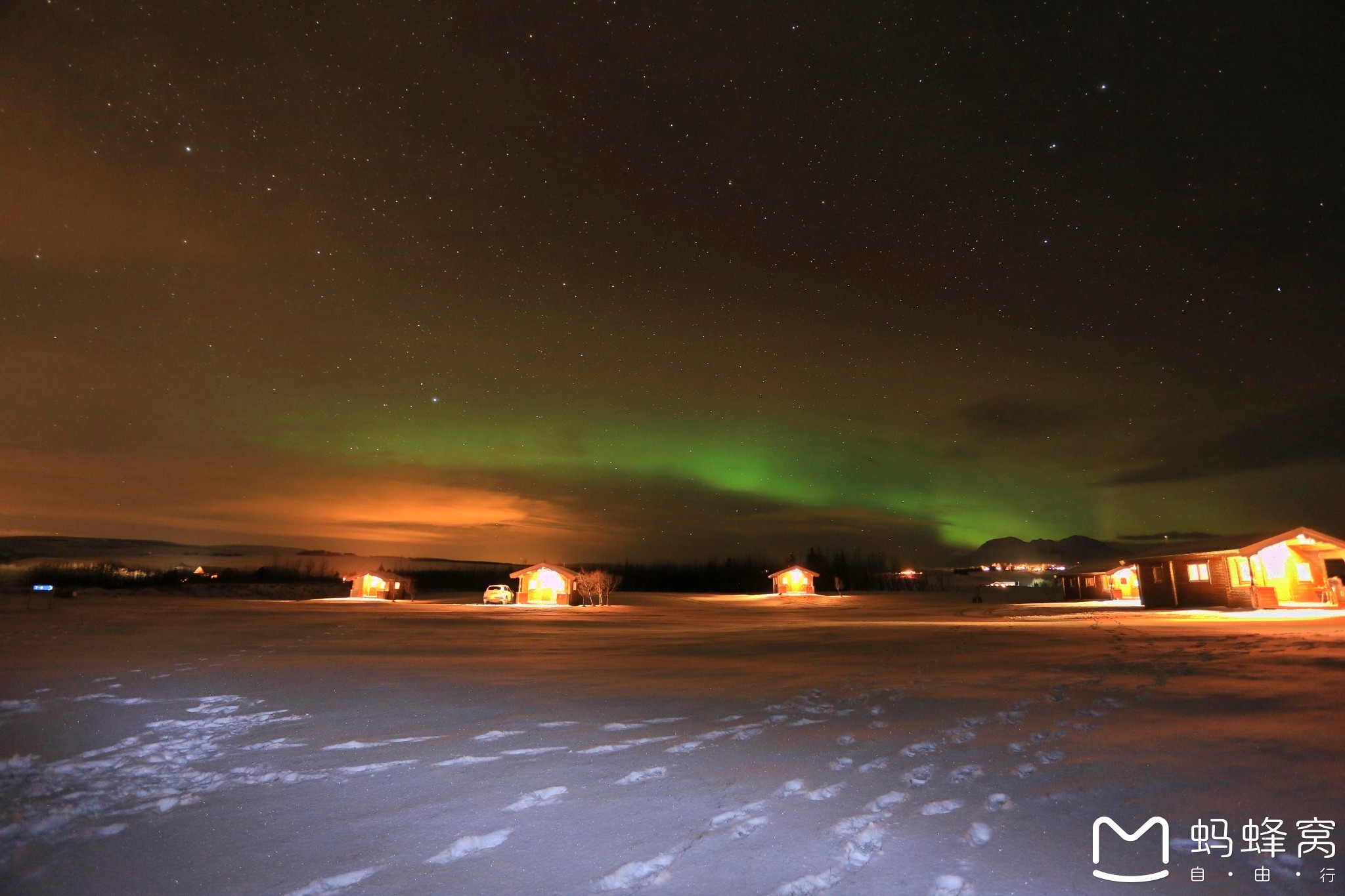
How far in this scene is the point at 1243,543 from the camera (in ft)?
91.5

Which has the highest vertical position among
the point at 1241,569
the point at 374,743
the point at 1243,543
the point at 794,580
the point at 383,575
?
the point at 1243,543

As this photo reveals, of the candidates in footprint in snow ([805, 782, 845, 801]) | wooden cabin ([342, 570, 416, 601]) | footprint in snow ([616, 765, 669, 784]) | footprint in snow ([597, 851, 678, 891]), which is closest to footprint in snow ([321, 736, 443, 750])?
footprint in snow ([616, 765, 669, 784])

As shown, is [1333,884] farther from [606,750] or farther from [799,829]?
[606,750]

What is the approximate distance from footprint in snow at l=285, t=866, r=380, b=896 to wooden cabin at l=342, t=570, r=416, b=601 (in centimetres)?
5805

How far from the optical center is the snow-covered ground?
362cm

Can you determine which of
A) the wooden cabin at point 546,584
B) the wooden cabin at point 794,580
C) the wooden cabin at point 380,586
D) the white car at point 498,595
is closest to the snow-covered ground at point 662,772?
the wooden cabin at point 546,584

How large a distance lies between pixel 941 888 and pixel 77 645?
1990cm

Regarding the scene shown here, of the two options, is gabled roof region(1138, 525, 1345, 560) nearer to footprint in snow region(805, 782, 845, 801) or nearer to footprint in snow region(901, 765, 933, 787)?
footprint in snow region(901, 765, 933, 787)

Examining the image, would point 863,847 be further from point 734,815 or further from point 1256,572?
point 1256,572

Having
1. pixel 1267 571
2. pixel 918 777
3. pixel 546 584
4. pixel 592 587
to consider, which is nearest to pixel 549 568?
pixel 546 584

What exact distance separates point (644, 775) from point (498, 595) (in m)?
49.2

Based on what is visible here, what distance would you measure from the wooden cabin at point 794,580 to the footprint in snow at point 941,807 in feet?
193

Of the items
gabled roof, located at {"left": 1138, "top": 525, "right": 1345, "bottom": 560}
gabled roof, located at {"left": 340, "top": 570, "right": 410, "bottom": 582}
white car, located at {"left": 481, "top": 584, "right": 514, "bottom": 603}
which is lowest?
white car, located at {"left": 481, "top": 584, "right": 514, "bottom": 603}

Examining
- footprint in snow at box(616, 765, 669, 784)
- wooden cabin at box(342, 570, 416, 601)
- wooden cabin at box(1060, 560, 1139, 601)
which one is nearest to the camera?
footprint in snow at box(616, 765, 669, 784)
